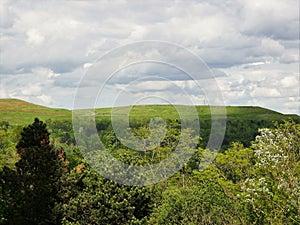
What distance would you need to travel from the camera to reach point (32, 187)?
36969 millimetres

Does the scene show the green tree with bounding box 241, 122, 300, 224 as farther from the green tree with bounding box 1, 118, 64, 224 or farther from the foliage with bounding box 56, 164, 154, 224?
the green tree with bounding box 1, 118, 64, 224

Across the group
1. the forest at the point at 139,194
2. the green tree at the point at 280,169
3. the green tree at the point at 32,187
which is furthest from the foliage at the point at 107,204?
the green tree at the point at 280,169

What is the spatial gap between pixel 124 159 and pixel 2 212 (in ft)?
39.1

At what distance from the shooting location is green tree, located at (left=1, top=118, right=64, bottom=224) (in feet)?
119

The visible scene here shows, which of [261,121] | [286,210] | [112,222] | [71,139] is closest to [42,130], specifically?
[112,222]

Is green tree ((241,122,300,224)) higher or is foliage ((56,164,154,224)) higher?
green tree ((241,122,300,224))

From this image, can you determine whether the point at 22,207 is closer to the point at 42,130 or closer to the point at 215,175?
the point at 42,130

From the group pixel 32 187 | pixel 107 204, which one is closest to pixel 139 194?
pixel 107 204

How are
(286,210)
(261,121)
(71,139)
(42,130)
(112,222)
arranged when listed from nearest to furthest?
(112,222) < (286,210) < (42,130) < (71,139) < (261,121)

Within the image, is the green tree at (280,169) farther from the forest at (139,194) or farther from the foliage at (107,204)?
the foliage at (107,204)

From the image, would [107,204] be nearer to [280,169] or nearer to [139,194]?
[139,194]

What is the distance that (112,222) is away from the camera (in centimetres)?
Result: 2984

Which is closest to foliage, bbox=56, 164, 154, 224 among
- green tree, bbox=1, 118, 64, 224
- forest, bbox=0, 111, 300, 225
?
forest, bbox=0, 111, 300, 225

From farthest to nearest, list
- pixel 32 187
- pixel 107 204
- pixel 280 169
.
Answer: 1. pixel 32 187
2. pixel 280 169
3. pixel 107 204
